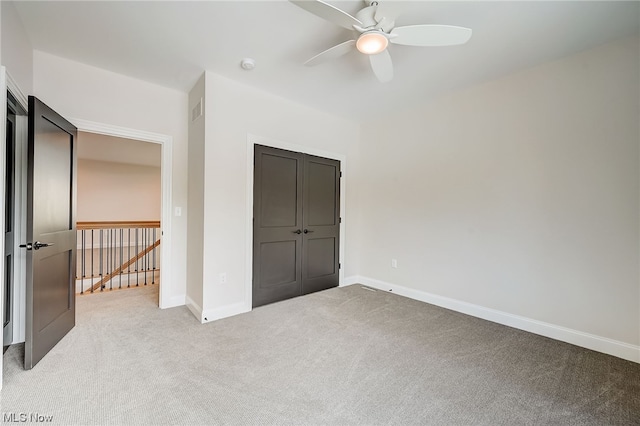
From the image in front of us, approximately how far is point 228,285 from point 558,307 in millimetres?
3278

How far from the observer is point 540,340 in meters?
2.46

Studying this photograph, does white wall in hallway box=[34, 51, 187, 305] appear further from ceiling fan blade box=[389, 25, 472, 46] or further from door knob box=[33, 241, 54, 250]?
ceiling fan blade box=[389, 25, 472, 46]

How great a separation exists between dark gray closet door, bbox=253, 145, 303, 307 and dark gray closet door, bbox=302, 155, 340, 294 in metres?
0.12

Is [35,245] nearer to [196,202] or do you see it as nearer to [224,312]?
[196,202]

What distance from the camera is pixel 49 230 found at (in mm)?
2150

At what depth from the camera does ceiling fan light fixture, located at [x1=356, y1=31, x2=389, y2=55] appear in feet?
5.94

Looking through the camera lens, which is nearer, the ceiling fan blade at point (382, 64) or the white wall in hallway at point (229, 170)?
the ceiling fan blade at point (382, 64)

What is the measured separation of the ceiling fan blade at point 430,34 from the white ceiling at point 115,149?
4.55 metres

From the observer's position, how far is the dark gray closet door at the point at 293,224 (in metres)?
3.22

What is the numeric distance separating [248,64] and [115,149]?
16.4ft

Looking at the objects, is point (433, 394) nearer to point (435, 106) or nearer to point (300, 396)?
point (300, 396)

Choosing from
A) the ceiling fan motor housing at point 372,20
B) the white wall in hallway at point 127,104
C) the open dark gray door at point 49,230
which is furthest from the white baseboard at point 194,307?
the ceiling fan motor housing at point 372,20

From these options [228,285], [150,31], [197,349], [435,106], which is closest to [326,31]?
[150,31]

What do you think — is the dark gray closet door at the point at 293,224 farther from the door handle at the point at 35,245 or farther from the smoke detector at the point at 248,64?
the door handle at the point at 35,245
